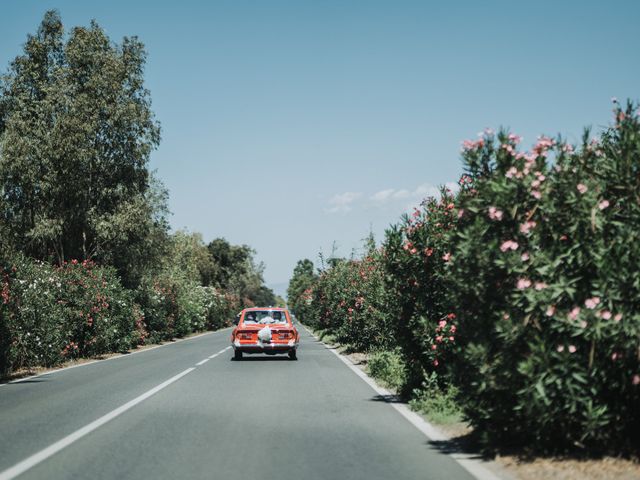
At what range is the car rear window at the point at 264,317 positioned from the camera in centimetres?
2099

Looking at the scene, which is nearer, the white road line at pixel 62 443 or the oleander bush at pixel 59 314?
the white road line at pixel 62 443

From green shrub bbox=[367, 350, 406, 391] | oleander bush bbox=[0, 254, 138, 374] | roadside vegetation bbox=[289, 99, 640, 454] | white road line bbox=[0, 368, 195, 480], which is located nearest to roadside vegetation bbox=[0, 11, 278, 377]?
oleander bush bbox=[0, 254, 138, 374]

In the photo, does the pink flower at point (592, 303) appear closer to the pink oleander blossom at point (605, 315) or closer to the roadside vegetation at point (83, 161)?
the pink oleander blossom at point (605, 315)

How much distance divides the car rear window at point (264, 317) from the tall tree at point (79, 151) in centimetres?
1400

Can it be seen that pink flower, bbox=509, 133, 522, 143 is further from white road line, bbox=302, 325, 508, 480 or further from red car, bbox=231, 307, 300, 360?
red car, bbox=231, 307, 300, 360

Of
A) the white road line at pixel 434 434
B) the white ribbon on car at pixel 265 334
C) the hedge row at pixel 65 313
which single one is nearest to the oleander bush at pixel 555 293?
the white road line at pixel 434 434

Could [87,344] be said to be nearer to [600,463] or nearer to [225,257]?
[600,463]

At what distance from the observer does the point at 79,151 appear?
33156mm

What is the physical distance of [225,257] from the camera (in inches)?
4166

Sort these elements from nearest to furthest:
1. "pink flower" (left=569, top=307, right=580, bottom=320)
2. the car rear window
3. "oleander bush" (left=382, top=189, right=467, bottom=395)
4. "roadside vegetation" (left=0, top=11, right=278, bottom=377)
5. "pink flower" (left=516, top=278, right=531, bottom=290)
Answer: "pink flower" (left=569, top=307, right=580, bottom=320), "pink flower" (left=516, top=278, right=531, bottom=290), "oleander bush" (left=382, top=189, right=467, bottom=395), the car rear window, "roadside vegetation" (left=0, top=11, right=278, bottom=377)

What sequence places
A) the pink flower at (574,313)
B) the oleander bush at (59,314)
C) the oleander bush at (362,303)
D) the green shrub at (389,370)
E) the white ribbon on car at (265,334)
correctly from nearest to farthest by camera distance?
the pink flower at (574,313) < the green shrub at (389,370) < the oleander bush at (59,314) < the oleander bush at (362,303) < the white ribbon on car at (265,334)

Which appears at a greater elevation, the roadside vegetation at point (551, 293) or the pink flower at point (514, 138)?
the pink flower at point (514, 138)

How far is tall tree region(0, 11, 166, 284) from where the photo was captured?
109 ft

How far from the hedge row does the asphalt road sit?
2731 millimetres
